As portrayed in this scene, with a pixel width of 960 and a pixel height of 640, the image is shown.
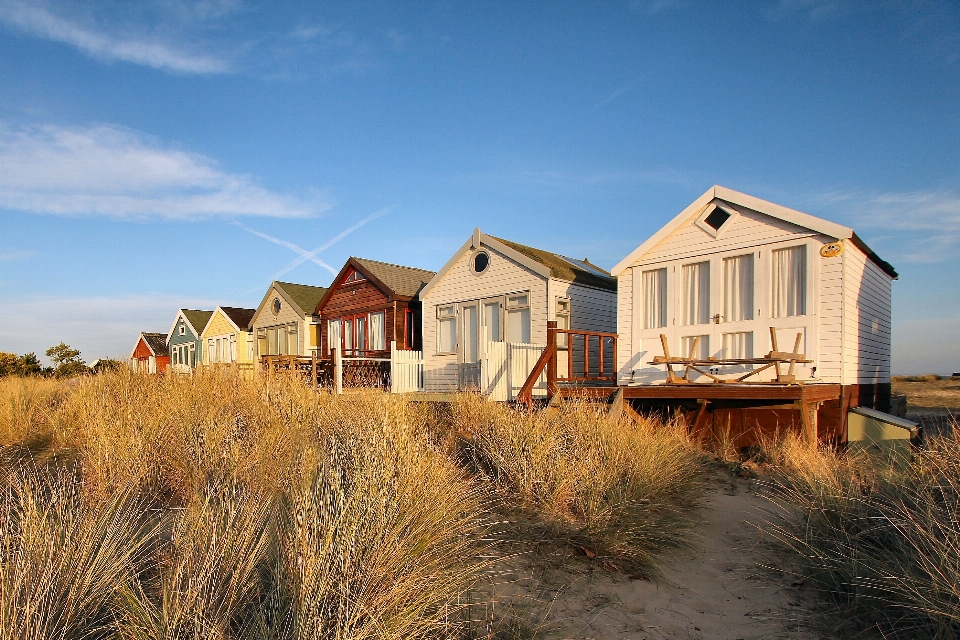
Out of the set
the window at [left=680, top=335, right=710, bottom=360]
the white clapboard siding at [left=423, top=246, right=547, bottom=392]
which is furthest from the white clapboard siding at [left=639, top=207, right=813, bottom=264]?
the white clapboard siding at [left=423, top=246, right=547, bottom=392]

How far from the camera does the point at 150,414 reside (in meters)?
8.12

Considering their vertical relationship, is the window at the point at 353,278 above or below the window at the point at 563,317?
above

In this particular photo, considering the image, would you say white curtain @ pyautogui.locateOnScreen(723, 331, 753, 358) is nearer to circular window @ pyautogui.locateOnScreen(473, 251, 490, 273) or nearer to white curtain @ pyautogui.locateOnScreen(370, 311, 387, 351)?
circular window @ pyautogui.locateOnScreen(473, 251, 490, 273)

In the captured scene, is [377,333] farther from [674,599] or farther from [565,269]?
[674,599]

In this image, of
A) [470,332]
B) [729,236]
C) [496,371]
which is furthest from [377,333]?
Result: [729,236]

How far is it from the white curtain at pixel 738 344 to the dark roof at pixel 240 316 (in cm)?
2437

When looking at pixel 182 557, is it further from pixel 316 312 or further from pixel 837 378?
pixel 316 312

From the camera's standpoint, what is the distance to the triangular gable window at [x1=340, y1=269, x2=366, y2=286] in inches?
888

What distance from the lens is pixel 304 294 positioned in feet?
89.9

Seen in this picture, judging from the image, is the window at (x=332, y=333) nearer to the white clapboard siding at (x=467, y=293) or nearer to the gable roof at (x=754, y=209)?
the white clapboard siding at (x=467, y=293)

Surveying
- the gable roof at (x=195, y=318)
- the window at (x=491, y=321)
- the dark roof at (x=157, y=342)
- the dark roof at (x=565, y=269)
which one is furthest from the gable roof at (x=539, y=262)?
the dark roof at (x=157, y=342)

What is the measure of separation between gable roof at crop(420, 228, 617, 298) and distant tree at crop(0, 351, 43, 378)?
16.4 m

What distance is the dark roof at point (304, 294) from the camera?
26.3m

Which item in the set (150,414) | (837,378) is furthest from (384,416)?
(837,378)
